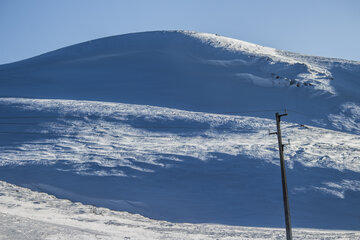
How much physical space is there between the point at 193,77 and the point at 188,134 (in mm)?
21848

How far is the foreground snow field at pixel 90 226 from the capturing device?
1591 cm

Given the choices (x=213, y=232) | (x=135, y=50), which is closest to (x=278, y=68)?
(x=135, y=50)

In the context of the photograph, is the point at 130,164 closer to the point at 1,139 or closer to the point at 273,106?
the point at 1,139

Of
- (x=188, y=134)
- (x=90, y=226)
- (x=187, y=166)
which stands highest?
(x=188, y=134)

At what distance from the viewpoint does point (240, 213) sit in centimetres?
2170

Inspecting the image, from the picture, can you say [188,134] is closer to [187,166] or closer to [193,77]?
[187,166]

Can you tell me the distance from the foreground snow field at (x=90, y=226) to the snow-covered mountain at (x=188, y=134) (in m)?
1.44

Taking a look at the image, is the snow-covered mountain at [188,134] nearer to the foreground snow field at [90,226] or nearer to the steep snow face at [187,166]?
the steep snow face at [187,166]

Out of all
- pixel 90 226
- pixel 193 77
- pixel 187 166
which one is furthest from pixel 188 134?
pixel 193 77

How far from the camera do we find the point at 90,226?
1770 centimetres

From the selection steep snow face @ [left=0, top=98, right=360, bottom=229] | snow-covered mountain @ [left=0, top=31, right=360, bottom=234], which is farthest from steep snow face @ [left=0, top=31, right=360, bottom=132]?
steep snow face @ [left=0, top=98, right=360, bottom=229]

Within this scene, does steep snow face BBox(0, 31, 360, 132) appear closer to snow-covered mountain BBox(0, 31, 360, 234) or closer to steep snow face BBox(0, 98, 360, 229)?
snow-covered mountain BBox(0, 31, 360, 234)

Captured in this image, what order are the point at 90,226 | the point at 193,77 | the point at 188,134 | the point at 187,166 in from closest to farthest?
1. the point at 90,226
2. the point at 187,166
3. the point at 188,134
4. the point at 193,77

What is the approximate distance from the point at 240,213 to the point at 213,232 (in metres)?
3.94
